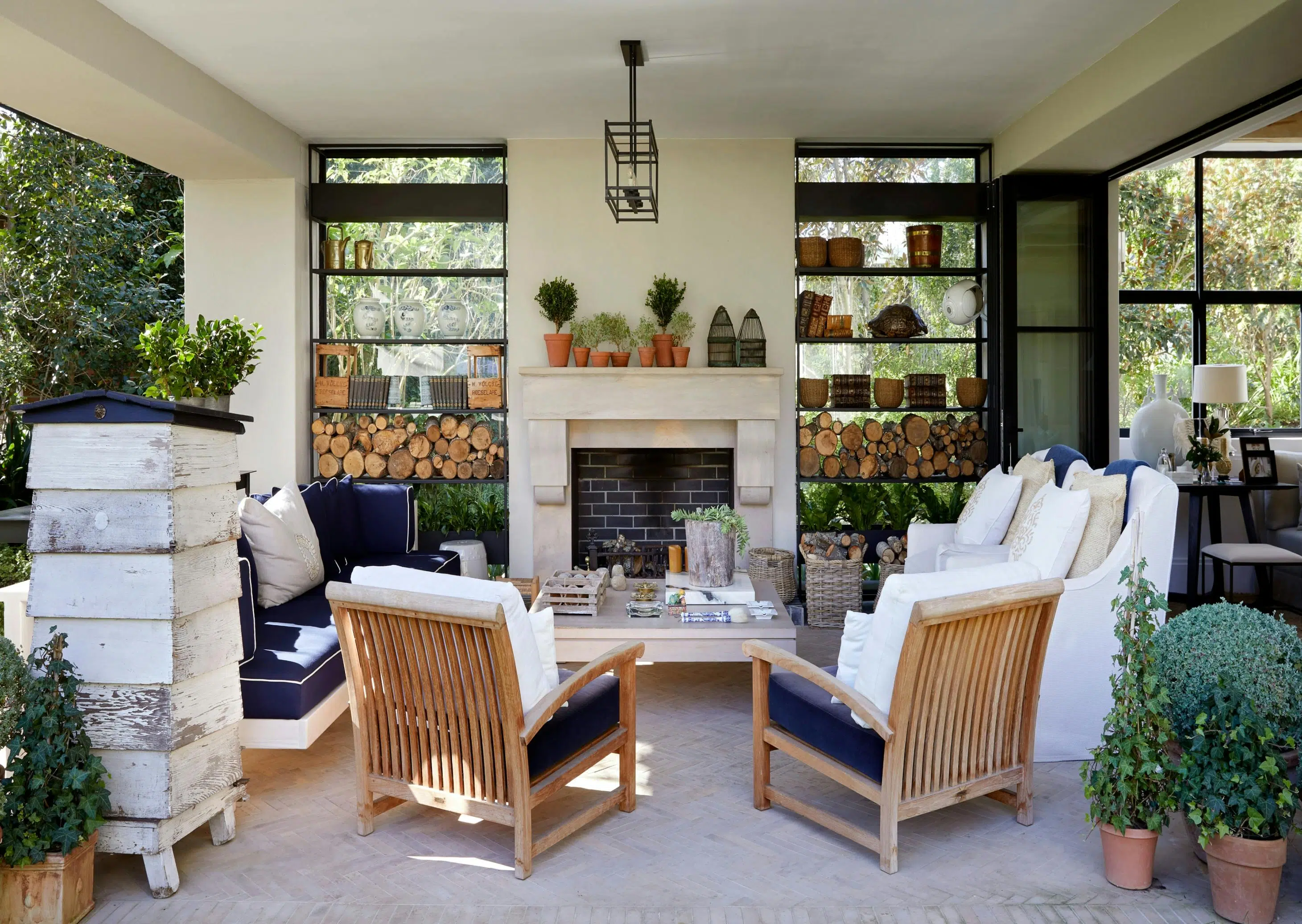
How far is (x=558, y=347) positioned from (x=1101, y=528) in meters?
3.59

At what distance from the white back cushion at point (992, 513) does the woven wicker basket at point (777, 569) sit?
1.30m

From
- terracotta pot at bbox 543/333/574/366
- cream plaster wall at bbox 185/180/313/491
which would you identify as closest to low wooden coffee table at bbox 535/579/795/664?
terracotta pot at bbox 543/333/574/366

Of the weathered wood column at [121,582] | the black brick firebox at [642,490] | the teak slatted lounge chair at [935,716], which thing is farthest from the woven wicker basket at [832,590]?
the weathered wood column at [121,582]

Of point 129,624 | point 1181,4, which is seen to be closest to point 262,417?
point 129,624

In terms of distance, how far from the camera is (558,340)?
619cm

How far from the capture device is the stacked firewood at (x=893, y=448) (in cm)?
648

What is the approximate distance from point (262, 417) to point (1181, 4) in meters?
5.62

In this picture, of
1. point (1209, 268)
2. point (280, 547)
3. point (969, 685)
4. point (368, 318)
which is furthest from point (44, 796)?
point (1209, 268)

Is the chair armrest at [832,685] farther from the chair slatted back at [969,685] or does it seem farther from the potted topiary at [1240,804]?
the potted topiary at [1240,804]

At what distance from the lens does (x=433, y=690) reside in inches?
107

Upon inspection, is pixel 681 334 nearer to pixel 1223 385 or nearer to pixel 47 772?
pixel 1223 385

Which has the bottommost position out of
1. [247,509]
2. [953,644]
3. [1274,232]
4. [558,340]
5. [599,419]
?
[953,644]

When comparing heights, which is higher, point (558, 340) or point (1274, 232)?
point (1274, 232)

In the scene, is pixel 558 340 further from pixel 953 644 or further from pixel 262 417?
pixel 953 644
